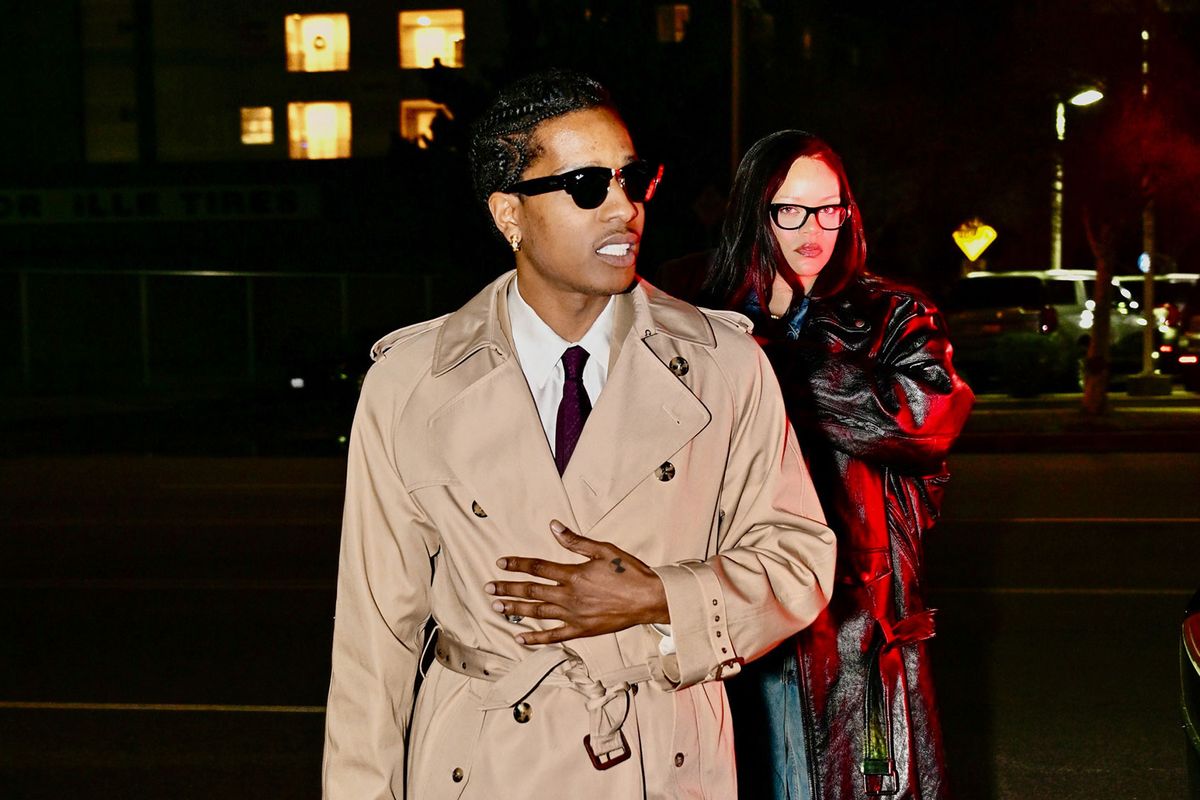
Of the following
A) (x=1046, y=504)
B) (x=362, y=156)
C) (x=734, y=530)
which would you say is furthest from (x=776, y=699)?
(x=362, y=156)

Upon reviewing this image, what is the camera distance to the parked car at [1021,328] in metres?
25.1

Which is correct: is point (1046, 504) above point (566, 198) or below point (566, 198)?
below

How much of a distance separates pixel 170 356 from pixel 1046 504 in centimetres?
2320

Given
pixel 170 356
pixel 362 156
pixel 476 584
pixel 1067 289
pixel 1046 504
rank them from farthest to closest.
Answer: pixel 362 156, pixel 170 356, pixel 1067 289, pixel 1046 504, pixel 476 584

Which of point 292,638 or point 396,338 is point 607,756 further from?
point 292,638

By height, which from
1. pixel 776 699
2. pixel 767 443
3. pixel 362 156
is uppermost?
pixel 362 156

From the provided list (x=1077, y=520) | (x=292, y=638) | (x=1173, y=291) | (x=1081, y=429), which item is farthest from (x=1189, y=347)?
(x=292, y=638)

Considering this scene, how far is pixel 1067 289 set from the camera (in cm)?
2572

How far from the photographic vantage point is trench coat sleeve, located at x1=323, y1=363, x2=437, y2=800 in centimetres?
252

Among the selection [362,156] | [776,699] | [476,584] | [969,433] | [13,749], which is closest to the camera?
[476,584]

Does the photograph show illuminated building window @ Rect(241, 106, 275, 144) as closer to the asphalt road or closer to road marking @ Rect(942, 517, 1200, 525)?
the asphalt road

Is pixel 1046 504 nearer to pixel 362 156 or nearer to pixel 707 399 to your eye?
pixel 707 399

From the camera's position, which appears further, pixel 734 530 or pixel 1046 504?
pixel 1046 504

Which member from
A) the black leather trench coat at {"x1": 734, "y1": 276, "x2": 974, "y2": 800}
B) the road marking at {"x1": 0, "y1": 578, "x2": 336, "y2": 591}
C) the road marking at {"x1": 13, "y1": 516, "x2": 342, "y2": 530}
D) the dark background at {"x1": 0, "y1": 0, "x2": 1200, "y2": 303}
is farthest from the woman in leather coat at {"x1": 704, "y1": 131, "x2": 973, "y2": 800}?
the dark background at {"x1": 0, "y1": 0, "x2": 1200, "y2": 303}
